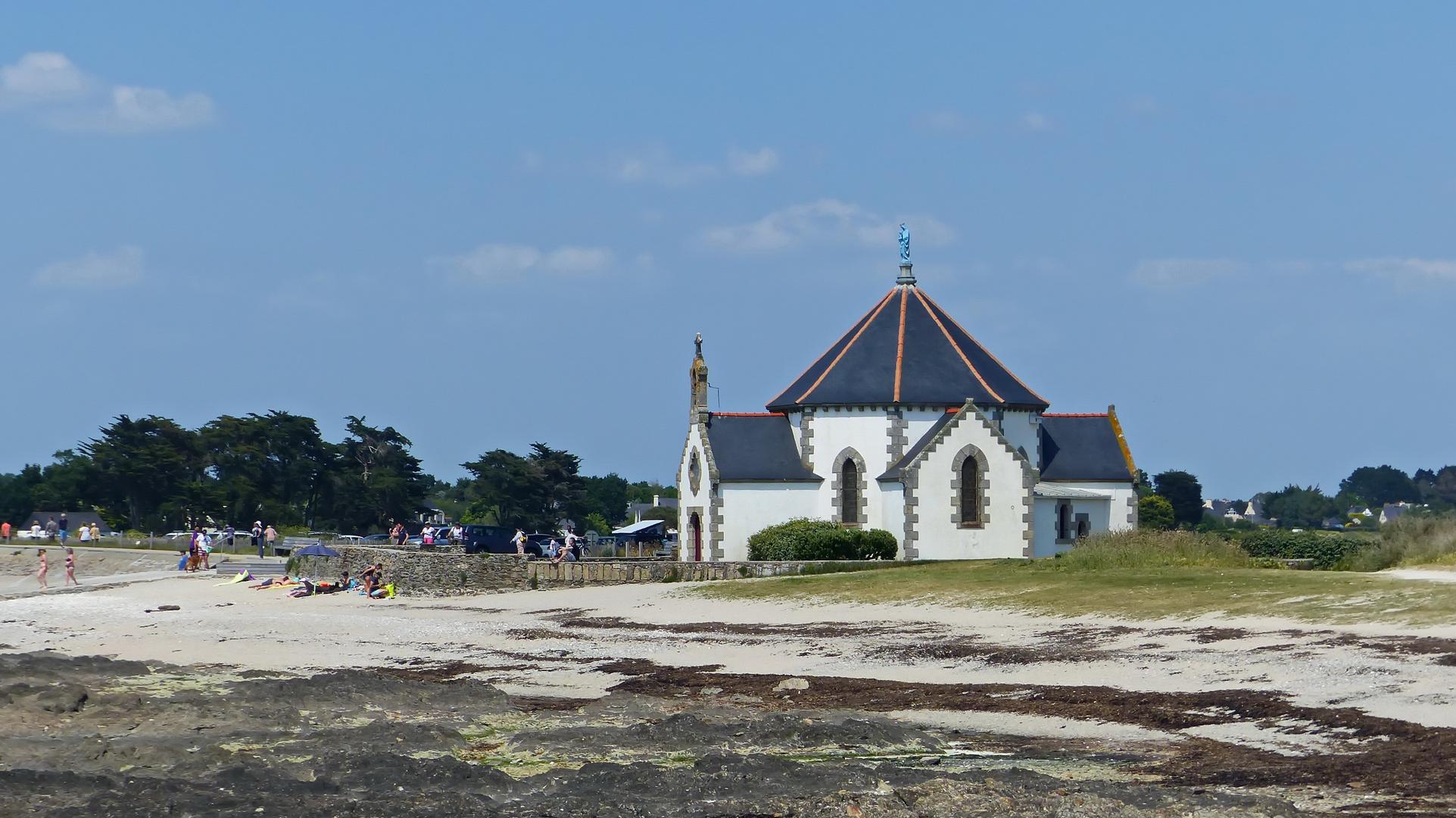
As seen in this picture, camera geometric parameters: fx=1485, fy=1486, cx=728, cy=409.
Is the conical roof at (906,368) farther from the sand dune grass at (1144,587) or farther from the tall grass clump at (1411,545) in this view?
the tall grass clump at (1411,545)

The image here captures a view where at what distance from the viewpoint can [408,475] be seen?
318 ft

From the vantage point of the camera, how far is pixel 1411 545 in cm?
3169

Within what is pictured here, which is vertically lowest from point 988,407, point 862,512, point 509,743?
point 509,743

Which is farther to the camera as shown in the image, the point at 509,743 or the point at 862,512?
the point at 862,512

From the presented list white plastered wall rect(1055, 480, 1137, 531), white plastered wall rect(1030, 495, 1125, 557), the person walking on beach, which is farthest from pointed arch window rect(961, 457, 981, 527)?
the person walking on beach

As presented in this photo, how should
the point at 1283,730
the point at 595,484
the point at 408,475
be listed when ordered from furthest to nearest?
the point at 595,484, the point at 408,475, the point at 1283,730

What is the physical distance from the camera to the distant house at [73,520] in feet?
317

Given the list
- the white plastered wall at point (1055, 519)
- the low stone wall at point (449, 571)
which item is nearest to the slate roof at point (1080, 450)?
the white plastered wall at point (1055, 519)

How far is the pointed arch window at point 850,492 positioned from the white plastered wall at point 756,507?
850mm

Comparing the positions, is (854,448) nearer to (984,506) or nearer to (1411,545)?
(984,506)

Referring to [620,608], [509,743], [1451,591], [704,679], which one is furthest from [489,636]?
[1451,591]

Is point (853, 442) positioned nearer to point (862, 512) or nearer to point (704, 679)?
point (862, 512)

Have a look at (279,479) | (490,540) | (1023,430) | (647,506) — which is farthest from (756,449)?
(647,506)

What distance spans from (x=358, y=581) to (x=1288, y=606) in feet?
99.7
